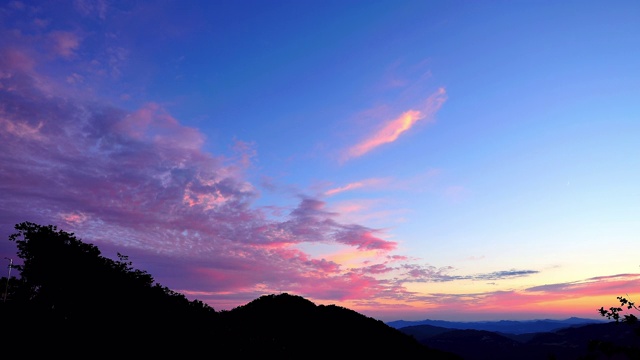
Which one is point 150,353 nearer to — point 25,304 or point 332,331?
point 25,304

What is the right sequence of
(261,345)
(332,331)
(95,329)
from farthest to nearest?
(332,331) → (261,345) → (95,329)

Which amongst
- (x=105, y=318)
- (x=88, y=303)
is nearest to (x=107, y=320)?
(x=105, y=318)

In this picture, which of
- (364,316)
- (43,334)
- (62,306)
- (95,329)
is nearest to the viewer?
(43,334)

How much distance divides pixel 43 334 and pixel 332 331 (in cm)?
6400

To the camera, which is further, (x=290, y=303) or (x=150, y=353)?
(x=290, y=303)

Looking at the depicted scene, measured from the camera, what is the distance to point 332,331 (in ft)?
287

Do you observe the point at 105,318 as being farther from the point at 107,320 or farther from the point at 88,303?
the point at 88,303

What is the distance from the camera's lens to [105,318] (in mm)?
44031

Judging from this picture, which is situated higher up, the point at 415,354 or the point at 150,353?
the point at 150,353

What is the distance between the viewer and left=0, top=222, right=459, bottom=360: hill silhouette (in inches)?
1399

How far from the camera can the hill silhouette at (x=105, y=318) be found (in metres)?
35.5

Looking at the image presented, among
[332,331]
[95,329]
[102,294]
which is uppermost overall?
[102,294]

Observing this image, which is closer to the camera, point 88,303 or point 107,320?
point 107,320

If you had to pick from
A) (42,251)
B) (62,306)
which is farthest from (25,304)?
(42,251)
